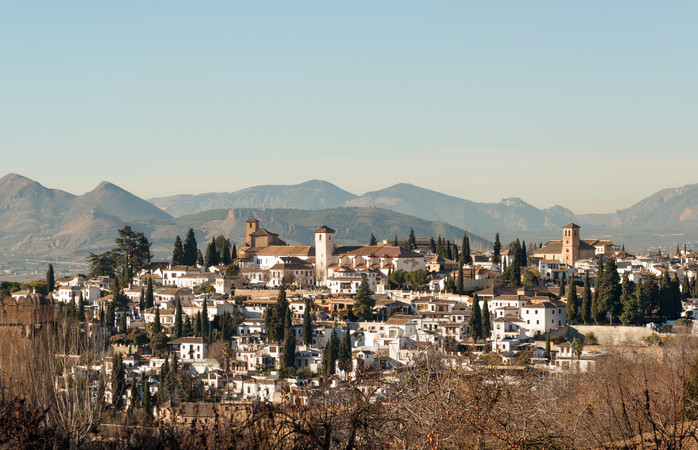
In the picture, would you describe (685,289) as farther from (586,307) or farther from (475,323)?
(475,323)

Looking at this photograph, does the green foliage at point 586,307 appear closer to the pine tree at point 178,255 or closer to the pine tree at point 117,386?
the pine tree at point 117,386

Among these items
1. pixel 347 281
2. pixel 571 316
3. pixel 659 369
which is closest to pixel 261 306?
pixel 347 281

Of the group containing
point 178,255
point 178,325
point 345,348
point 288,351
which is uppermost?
point 178,255

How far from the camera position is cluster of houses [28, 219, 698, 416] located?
47156 millimetres

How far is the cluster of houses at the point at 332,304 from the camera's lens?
1857 inches

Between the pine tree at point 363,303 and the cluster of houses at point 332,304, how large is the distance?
0.65m

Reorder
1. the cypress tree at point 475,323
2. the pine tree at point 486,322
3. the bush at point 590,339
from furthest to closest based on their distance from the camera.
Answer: the pine tree at point 486,322 → the cypress tree at point 475,323 → the bush at point 590,339

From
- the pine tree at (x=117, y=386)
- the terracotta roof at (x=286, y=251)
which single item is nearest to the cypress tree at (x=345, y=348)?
the pine tree at (x=117, y=386)

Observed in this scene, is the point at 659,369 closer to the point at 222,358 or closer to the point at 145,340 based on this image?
the point at 222,358

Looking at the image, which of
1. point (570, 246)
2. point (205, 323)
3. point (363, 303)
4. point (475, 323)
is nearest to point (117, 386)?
point (205, 323)

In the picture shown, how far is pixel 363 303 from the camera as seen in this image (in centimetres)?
5403

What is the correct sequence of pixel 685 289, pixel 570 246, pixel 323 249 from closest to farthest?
1. pixel 685 289
2. pixel 323 249
3. pixel 570 246

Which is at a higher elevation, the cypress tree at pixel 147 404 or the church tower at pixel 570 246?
the church tower at pixel 570 246

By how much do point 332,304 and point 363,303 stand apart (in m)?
3.12
